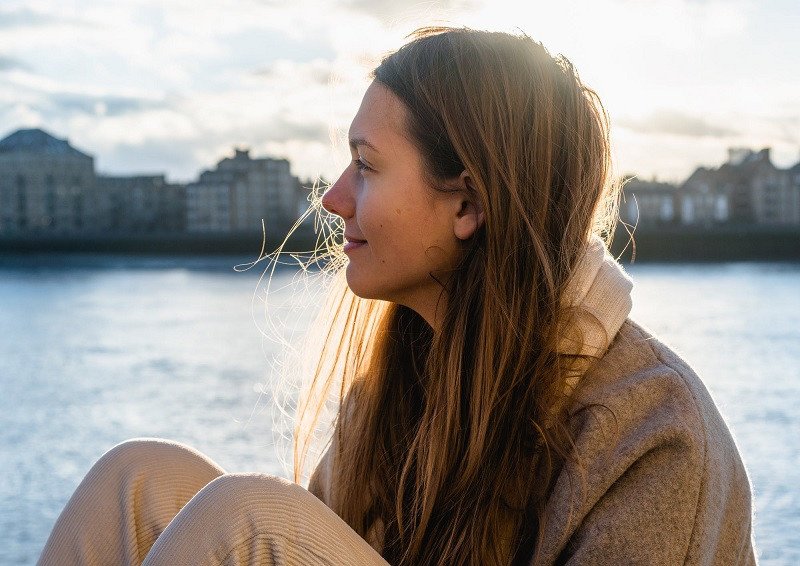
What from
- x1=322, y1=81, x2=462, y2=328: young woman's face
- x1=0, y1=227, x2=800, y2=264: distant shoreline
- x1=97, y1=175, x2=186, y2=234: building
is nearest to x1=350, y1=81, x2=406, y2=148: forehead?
x1=322, y1=81, x2=462, y2=328: young woman's face

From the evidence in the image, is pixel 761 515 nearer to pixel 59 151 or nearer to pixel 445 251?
pixel 445 251

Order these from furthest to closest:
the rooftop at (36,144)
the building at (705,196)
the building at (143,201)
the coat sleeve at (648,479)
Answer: the building at (143,201), the rooftop at (36,144), the building at (705,196), the coat sleeve at (648,479)

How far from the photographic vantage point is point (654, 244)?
34.8 metres

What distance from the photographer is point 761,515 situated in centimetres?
436

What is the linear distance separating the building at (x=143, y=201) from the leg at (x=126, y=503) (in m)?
59.1

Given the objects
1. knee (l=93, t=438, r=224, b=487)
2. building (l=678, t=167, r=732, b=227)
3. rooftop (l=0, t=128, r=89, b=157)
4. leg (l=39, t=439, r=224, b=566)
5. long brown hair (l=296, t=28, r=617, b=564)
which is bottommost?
leg (l=39, t=439, r=224, b=566)

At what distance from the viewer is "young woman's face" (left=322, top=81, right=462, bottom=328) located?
3.74 feet

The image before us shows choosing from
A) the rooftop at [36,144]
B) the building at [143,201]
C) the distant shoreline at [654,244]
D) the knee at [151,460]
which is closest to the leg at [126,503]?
the knee at [151,460]

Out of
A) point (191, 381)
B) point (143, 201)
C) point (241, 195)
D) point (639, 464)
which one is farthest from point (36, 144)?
point (639, 464)

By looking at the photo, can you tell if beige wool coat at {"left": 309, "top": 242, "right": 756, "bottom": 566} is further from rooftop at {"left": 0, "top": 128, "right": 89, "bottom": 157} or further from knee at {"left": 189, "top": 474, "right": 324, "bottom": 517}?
rooftop at {"left": 0, "top": 128, "right": 89, "bottom": 157}

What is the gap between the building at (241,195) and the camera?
187 feet

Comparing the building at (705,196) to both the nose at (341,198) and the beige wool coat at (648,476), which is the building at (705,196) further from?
the beige wool coat at (648,476)

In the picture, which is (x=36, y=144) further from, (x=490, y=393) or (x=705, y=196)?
(x=490, y=393)

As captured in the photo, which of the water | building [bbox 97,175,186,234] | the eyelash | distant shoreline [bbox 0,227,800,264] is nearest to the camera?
the eyelash
